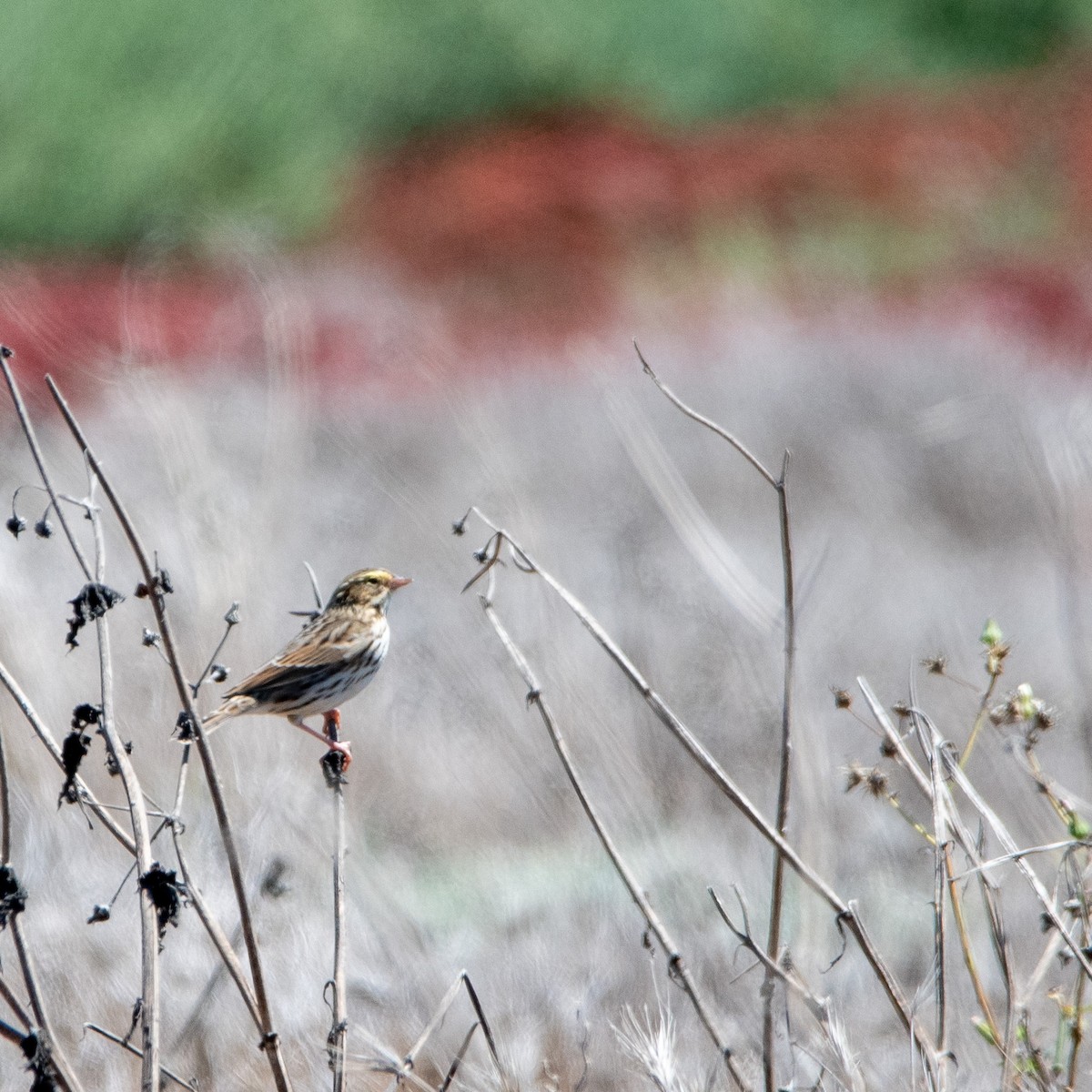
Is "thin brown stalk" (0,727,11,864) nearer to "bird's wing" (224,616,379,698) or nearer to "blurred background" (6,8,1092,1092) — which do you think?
"blurred background" (6,8,1092,1092)

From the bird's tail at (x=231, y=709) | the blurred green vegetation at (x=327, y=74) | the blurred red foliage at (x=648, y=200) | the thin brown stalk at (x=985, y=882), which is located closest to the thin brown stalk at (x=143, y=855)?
the thin brown stalk at (x=985, y=882)

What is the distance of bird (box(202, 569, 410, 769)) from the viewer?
254 cm

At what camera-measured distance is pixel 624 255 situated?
1118cm

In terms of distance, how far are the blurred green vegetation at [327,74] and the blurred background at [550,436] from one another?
0.04 metres

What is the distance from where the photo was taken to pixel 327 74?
1127 centimetres

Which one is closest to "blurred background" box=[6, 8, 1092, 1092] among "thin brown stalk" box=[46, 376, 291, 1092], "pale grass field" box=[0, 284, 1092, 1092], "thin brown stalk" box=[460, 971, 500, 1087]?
"pale grass field" box=[0, 284, 1092, 1092]

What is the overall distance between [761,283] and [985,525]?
549 cm

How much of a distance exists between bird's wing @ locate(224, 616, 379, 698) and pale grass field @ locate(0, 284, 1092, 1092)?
0.11 m

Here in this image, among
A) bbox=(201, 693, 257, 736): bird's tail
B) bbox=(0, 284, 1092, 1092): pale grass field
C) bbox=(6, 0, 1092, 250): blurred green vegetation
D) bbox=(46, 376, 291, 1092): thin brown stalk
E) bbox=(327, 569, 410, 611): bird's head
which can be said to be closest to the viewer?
bbox=(46, 376, 291, 1092): thin brown stalk

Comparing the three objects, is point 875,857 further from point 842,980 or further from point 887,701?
point 887,701

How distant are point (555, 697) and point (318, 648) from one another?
1.34ft

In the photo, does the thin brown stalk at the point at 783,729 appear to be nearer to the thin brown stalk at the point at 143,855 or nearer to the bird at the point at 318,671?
the thin brown stalk at the point at 143,855

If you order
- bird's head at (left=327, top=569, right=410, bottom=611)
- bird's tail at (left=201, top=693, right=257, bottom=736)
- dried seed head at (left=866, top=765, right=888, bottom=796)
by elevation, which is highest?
bird's head at (left=327, top=569, right=410, bottom=611)

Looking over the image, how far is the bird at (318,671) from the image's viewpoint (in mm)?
2535
